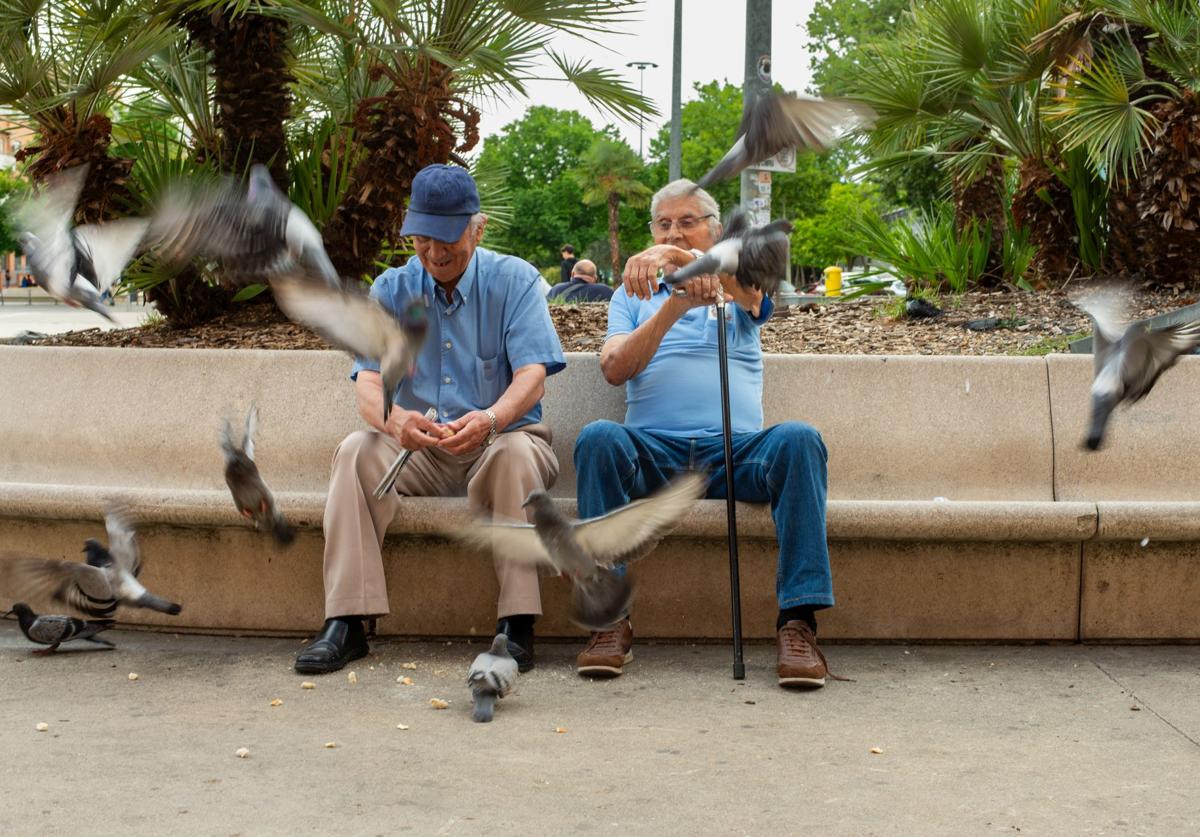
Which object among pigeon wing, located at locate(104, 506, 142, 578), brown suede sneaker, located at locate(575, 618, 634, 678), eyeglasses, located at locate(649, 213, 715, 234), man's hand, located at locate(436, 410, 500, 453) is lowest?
brown suede sneaker, located at locate(575, 618, 634, 678)

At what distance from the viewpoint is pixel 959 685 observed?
4.07 meters

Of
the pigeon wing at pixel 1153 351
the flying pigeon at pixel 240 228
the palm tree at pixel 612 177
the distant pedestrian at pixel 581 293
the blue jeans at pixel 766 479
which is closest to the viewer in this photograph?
the pigeon wing at pixel 1153 351

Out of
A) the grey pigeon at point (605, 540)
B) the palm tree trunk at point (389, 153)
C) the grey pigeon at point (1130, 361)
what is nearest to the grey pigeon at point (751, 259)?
the grey pigeon at point (605, 540)

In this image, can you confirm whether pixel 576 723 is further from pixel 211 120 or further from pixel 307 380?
pixel 211 120

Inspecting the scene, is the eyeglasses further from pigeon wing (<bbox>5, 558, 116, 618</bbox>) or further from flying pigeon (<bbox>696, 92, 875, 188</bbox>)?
pigeon wing (<bbox>5, 558, 116, 618</bbox>)

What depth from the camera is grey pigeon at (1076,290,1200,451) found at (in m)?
3.82

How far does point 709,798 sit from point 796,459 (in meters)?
1.33

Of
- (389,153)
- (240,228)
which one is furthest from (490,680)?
(389,153)

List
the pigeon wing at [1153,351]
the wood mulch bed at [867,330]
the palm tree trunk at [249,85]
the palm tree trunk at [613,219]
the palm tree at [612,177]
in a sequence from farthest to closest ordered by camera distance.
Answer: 1. the palm tree at [612,177]
2. the palm tree trunk at [613,219]
3. the palm tree trunk at [249,85]
4. the wood mulch bed at [867,330]
5. the pigeon wing at [1153,351]

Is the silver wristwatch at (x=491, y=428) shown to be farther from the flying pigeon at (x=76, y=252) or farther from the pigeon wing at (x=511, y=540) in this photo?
the flying pigeon at (x=76, y=252)

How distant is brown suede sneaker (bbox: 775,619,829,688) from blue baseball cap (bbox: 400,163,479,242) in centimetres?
159

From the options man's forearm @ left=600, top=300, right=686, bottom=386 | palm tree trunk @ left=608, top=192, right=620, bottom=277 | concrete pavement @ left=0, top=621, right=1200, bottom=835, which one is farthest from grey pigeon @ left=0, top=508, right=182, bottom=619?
palm tree trunk @ left=608, top=192, right=620, bottom=277

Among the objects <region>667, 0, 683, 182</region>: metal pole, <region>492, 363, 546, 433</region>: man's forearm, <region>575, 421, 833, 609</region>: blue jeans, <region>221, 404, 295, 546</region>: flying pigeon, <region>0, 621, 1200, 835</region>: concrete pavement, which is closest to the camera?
<region>0, 621, 1200, 835</region>: concrete pavement

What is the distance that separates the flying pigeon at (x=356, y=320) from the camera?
3898 mm
